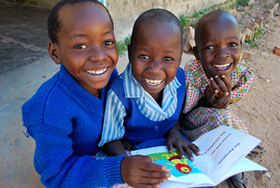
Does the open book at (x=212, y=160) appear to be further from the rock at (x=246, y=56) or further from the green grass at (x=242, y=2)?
the green grass at (x=242, y=2)

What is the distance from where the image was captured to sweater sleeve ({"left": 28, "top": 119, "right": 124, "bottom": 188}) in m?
0.87

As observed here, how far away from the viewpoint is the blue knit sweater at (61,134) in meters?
0.87

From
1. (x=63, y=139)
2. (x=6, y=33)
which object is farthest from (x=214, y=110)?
(x=6, y=33)

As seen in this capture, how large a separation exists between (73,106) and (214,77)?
869 mm

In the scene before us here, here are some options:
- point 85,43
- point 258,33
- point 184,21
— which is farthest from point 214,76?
point 258,33

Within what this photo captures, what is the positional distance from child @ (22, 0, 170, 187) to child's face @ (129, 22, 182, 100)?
0.57 feet

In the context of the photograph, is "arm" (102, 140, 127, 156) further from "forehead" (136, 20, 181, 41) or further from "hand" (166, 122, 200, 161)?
"forehead" (136, 20, 181, 41)

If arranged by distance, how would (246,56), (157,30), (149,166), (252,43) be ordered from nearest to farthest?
(149,166)
(157,30)
(246,56)
(252,43)

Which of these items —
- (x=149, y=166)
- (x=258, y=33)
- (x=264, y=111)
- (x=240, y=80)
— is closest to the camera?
(x=149, y=166)

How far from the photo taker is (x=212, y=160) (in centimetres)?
111

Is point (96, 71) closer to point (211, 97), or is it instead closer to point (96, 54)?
point (96, 54)

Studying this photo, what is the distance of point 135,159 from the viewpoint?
0.87 meters

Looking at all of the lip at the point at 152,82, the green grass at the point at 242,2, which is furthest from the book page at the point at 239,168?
the green grass at the point at 242,2

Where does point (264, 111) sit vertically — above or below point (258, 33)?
below
